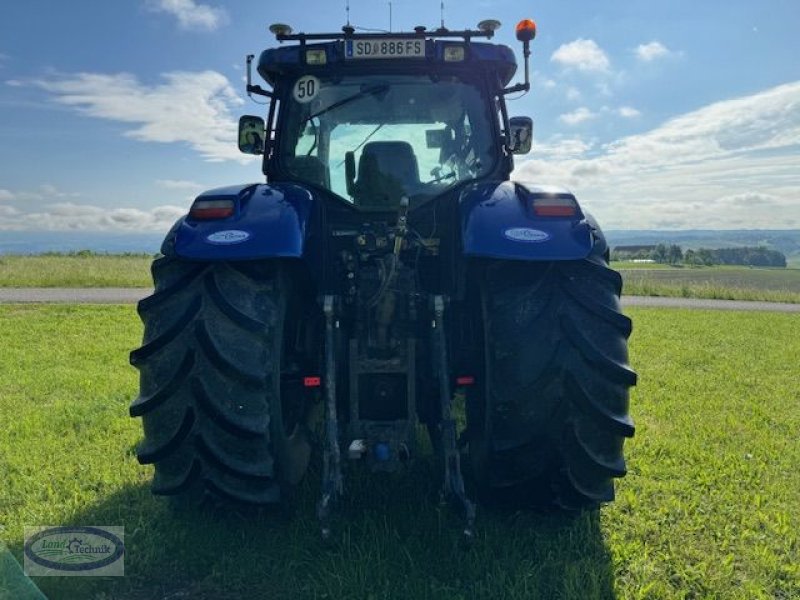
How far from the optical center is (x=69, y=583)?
264 centimetres

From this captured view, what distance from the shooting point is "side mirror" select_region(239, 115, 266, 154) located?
4.04m

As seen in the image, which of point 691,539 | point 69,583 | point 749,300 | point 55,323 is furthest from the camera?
point 749,300

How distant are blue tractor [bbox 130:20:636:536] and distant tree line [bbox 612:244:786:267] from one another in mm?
57107

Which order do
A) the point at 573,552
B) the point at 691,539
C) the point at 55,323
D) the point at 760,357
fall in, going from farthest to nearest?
the point at 55,323, the point at 760,357, the point at 691,539, the point at 573,552

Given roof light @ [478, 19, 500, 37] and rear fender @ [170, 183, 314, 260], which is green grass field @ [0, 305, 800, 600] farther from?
roof light @ [478, 19, 500, 37]

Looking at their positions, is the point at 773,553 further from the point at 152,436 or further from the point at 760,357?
the point at 760,357


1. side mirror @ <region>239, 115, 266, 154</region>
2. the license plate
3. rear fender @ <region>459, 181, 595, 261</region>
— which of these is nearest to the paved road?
side mirror @ <region>239, 115, 266, 154</region>

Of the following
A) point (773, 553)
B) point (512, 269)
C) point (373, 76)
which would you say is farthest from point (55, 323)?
point (773, 553)

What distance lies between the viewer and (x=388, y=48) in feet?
11.2

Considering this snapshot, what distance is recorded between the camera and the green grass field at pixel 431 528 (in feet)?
8.55

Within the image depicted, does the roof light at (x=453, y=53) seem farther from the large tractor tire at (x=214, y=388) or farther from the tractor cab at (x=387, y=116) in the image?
the large tractor tire at (x=214, y=388)

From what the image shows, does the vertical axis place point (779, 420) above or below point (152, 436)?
below

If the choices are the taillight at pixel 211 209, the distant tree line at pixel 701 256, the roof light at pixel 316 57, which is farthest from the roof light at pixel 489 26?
the distant tree line at pixel 701 256

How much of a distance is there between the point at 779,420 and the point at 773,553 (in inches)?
104
